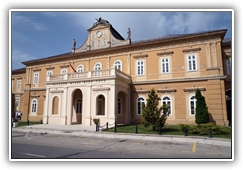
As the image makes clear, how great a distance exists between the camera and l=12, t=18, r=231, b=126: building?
18.5 metres

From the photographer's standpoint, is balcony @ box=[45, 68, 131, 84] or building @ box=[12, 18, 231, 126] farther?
balcony @ box=[45, 68, 131, 84]

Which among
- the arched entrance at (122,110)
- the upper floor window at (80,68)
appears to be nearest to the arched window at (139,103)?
the arched entrance at (122,110)

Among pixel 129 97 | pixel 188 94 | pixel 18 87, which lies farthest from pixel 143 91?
pixel 18 87

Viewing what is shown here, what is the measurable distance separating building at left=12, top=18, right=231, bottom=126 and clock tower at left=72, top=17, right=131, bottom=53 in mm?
148

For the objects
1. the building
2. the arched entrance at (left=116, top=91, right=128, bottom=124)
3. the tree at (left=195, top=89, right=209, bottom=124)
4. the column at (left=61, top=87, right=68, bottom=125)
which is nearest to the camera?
the tree at (left=195, top=89, right=209, bottom=124)

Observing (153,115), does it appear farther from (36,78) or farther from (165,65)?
(36,78)

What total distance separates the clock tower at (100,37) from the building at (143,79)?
0.15 metres

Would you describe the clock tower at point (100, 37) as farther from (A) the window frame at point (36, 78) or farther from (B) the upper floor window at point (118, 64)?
(A) the window frame at point (36, 78)

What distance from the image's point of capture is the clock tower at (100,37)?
81.5 feet

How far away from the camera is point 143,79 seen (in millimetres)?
21938

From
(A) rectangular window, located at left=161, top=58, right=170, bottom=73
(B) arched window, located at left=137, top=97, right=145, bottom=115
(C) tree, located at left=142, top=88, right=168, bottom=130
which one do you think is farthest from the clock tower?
(C) tree, located at left=142, top=88, right=168, bottom=130

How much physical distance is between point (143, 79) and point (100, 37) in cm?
987

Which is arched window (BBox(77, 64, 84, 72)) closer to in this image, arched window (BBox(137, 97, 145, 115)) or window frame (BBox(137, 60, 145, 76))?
window frame (BBox(137, 60, 145, 76))

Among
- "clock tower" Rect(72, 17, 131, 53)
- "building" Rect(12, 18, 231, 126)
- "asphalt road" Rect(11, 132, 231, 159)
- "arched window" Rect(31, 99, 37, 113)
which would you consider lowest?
"asphalt road" Rect(11, 132, 231, 159)
